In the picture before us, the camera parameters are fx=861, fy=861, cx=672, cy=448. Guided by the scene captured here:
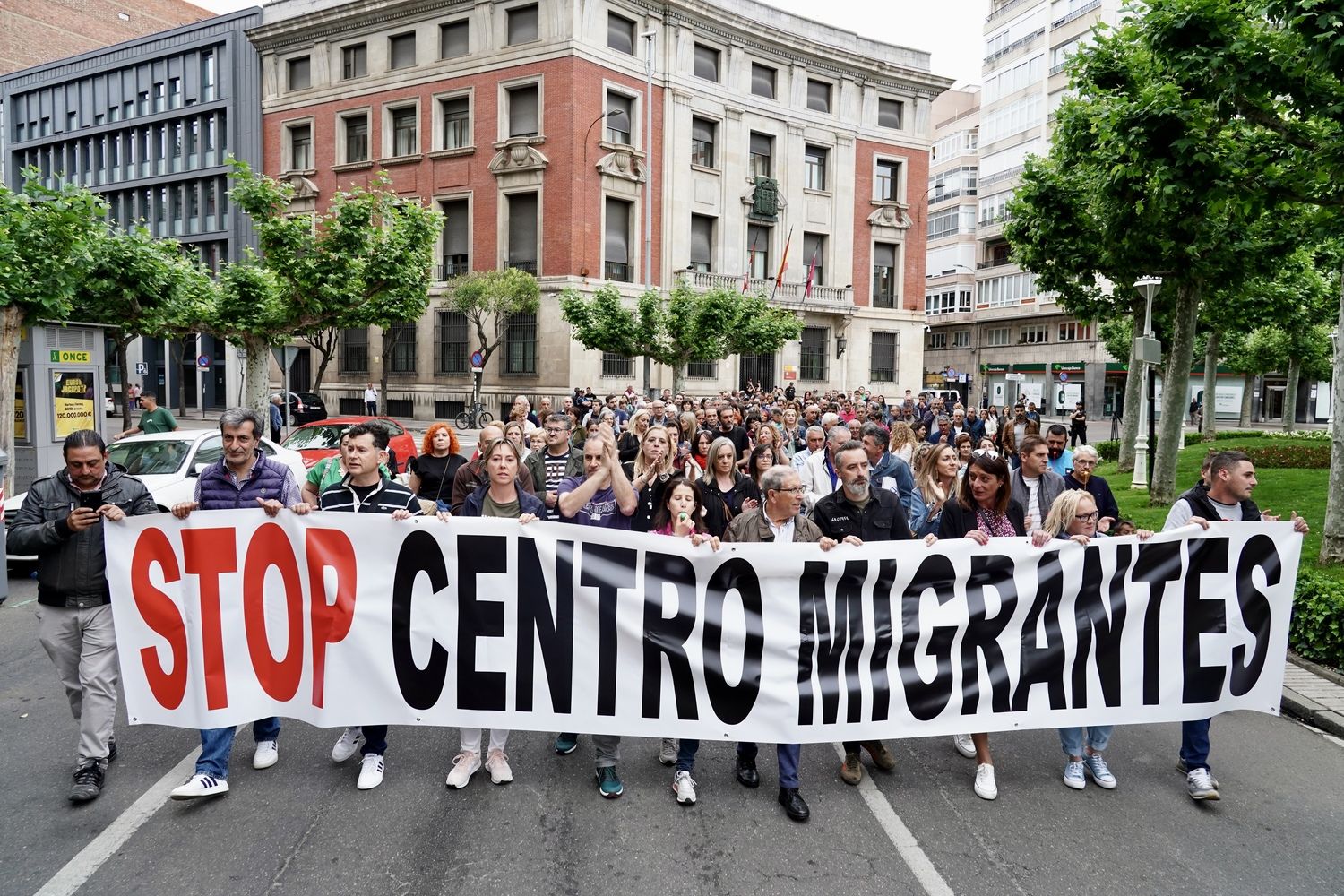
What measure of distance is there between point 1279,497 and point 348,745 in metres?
14.3

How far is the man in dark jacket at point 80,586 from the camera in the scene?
4.51 meters

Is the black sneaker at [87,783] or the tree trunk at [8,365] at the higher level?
the tree trunk at [8,365]

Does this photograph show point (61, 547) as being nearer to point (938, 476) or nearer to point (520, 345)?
point (938, 476)

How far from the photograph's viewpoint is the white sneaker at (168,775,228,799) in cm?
439

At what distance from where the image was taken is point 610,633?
4.76 metres

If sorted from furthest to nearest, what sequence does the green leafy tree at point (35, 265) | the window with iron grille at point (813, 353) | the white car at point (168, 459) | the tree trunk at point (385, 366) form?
the window with iron grille at point (813, 353) < the tree trunk at point (385, 366) < the green leafy tree at point (35, 265) < the white car at point (168, 459)

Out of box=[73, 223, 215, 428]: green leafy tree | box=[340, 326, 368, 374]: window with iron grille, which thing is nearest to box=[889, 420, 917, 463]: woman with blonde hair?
box=[73, 223, 215, 428]: green leafy tree

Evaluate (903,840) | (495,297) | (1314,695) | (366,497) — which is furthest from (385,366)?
(903,840)

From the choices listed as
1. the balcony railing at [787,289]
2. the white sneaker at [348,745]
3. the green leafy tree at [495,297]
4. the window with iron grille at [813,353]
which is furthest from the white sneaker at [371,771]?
the window with iron grille at [813,353]

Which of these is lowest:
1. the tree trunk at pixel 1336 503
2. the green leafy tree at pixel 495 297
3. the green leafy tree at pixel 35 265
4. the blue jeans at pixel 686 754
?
the blue jeans at pixel 686 754

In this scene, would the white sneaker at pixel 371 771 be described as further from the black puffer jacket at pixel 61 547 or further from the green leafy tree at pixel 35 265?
the green leafy tree at pixel 35 265

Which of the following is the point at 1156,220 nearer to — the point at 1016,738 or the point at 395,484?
the point at 1016,738

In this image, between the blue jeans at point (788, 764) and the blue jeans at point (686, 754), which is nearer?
the blue jeans at point (788, 764)

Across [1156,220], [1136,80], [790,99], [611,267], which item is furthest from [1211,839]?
[790,99]
